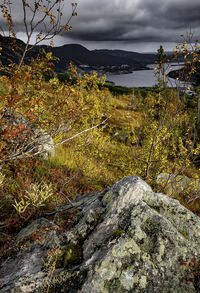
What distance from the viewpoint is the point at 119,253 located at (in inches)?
69.5

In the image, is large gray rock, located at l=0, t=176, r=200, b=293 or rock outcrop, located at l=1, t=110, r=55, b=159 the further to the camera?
rock outcrop, located at l=1, t=110, r=55, b=159

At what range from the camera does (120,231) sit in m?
1.97

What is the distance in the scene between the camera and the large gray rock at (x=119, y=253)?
1.62 m

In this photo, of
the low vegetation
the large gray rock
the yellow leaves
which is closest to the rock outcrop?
the low vegetation

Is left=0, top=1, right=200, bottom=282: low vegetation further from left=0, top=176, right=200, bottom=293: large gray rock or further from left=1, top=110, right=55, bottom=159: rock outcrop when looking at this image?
left=0, top=176, right=200, bottom=293: large gray rock

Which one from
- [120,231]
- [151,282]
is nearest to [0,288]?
[120,231]

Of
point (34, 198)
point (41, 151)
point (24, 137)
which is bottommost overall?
point (34, 198)

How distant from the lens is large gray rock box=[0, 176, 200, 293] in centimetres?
162

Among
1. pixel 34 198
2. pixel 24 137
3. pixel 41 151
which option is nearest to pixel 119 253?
pixel 41 151

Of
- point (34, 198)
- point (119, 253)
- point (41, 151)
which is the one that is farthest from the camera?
point (34, 198)

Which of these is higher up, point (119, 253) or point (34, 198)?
point (119, 253)

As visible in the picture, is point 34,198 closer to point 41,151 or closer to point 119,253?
point 41,151

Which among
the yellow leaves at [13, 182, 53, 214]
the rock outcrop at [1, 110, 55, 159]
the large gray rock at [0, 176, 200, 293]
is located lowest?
the yellow leaves at [13, 182, 53, 214]

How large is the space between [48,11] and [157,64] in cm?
289
